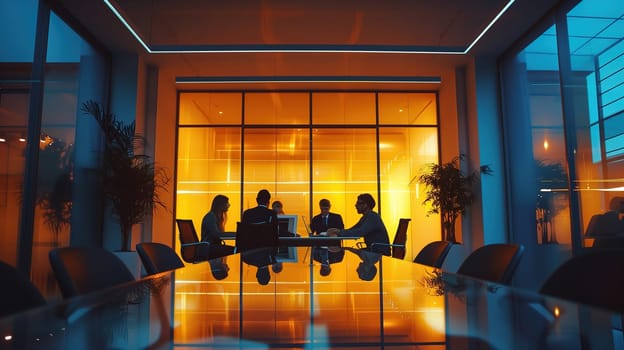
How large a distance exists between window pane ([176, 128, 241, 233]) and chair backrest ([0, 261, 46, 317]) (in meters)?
7.66

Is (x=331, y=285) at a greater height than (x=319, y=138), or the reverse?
(x=319, y=138)

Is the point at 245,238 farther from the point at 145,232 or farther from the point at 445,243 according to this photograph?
the point at 145,232

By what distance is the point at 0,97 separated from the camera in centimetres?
463

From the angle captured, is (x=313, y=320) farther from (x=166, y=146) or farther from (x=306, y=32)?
(x=166, y=146)

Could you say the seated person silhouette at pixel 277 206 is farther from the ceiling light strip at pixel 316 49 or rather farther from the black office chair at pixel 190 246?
the ceiling light strip at pixel 316 49

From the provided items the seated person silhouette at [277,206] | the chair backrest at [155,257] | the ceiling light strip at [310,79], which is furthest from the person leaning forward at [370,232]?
the chair backrest at [155,257]

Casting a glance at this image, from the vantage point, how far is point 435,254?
8.46 ft

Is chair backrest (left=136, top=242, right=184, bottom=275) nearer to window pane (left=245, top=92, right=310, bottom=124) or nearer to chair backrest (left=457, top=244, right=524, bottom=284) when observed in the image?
chair backrest (left=457, top=244, right=524, bottom=284)

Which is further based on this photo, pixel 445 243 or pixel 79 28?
pixel 79 28

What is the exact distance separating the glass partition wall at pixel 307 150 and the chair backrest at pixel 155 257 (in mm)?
6431

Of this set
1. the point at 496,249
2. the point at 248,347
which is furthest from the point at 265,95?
the point at 248,347

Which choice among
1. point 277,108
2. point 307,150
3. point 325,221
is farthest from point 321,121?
point 325,221

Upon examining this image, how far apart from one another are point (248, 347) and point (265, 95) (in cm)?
887

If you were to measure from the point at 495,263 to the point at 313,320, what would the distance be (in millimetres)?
1388
